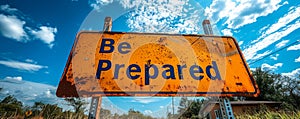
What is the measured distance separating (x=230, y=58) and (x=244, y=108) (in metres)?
17.0

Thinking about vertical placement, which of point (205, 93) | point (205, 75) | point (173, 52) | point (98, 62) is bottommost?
point (205, 93)

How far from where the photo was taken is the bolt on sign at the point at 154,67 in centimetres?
120

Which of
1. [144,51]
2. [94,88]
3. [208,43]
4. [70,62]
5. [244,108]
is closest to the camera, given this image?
[94,88]

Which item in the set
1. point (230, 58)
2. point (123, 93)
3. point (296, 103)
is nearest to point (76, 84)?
point (123, 93)

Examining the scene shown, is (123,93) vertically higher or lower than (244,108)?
higher

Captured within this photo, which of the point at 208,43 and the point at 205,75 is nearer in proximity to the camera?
the point at 205,75

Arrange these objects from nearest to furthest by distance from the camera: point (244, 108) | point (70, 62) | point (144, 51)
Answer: point (70, 62), point (144, 51), point (244, 108)

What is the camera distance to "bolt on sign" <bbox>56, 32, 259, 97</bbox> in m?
1.20

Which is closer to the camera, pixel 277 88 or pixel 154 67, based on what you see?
pixel 154 67

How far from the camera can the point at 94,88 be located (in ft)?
3.82

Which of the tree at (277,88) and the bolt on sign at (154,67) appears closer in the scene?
the bolt on sign at (154,67)

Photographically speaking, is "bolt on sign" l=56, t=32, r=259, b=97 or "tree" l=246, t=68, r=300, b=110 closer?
"bolt on sign" l=56, t=32, r=259, b=97

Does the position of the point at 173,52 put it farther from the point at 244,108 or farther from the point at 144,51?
the point at 244,108

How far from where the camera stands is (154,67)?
1336 mm
